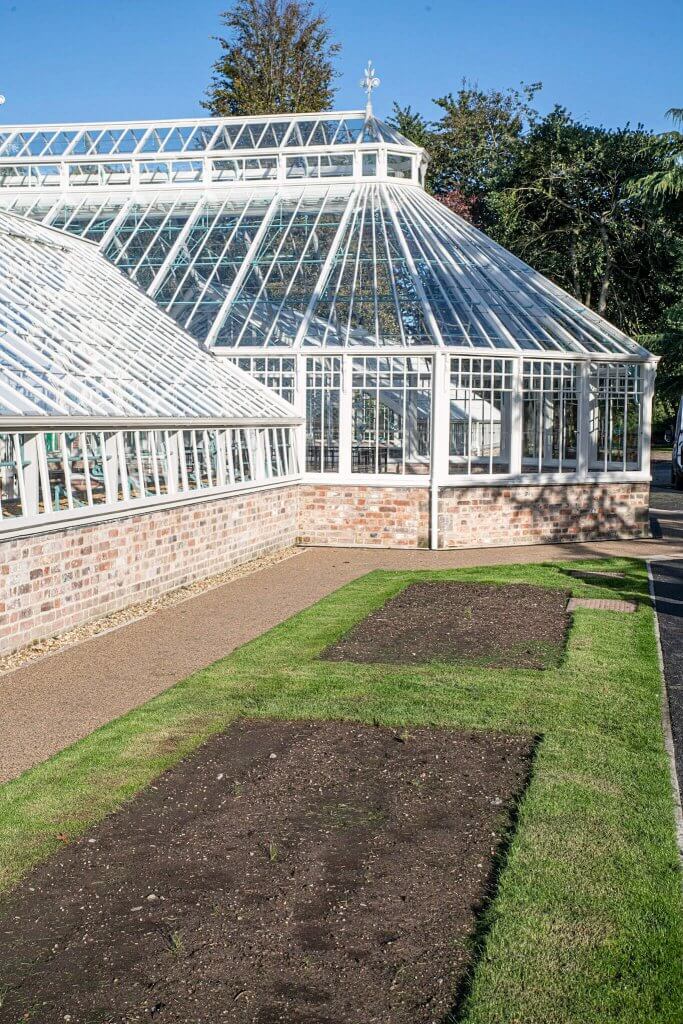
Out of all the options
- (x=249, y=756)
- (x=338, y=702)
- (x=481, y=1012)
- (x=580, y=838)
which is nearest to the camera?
(x=481, y=1012)

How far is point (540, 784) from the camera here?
20.4 feet

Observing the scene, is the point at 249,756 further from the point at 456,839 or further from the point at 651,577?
the point at 651,577

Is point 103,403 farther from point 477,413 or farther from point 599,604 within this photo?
point 477,413

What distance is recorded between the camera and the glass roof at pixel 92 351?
37.2 feet

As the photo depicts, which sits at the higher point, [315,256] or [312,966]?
[315,256]

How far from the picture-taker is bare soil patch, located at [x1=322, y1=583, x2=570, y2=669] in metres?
9.59

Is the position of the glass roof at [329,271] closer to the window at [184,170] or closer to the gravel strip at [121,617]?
the window at [184,170]

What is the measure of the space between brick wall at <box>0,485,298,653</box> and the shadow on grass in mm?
5253

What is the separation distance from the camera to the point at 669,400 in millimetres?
Result: 40938

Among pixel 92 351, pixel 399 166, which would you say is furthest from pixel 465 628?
pixel 399 166

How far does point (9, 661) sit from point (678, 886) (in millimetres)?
6264

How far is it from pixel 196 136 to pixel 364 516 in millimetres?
10173

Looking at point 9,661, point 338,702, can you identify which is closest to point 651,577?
point 338,702

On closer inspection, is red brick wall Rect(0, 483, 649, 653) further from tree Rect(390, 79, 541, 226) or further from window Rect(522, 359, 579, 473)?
tree Rect(390, 79, 541, 226)
